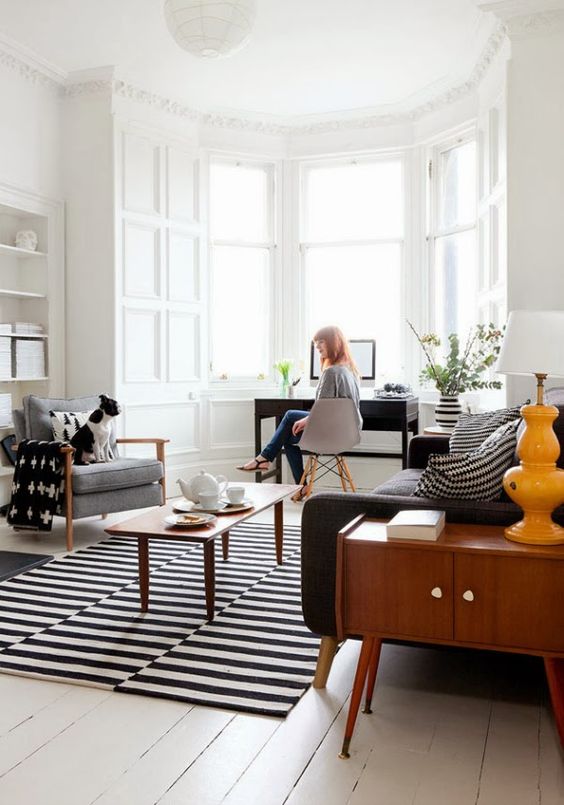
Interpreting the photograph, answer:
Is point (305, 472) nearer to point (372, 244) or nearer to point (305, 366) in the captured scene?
point (305, 366)

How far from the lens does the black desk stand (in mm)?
5680

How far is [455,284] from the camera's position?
19.8ft

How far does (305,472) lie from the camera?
5926mm

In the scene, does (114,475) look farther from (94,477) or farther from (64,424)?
(64,424)

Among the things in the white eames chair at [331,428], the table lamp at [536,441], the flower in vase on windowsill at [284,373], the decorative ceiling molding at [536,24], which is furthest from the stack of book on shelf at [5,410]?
the decorative ceiling molding at [536,24]

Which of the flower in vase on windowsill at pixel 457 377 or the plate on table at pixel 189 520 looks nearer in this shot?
the plate on table at pixel 189 520

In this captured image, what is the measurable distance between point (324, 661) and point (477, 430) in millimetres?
1391

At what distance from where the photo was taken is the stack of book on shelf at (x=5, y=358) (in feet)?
17.0

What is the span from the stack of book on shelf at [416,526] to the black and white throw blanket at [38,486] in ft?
9.00

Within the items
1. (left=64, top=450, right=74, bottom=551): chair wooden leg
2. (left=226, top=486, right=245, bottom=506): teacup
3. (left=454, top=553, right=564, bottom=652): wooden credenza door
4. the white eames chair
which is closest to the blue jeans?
the white eames chair

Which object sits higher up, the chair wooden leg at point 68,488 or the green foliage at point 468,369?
the green foliage at point 468,369

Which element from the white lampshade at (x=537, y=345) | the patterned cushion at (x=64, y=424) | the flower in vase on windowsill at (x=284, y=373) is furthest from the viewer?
the flower in vase on windowsill at (x=284, y=373)

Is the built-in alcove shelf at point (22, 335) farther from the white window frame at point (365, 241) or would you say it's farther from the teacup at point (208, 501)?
the teacup at point (208, 501)

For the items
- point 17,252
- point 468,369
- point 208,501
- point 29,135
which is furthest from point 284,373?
point 208,501
